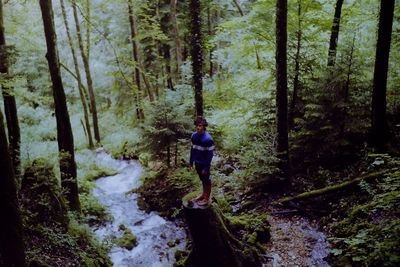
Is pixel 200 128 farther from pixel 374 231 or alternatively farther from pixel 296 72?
pixel 296 72

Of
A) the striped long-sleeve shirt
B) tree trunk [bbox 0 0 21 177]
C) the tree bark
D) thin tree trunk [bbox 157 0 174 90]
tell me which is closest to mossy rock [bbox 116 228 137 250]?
tree trunk [bbox 0 0 21 177]

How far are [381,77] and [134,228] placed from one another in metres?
9.37

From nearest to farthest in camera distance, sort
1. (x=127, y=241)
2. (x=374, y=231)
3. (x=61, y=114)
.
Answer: (x=374, y=231) < (x=61, y=114) < (x=127, y=241)

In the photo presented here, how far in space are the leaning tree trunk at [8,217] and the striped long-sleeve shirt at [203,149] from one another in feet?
10.7

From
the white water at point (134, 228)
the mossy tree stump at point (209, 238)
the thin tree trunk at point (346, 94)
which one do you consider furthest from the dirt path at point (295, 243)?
the thin tree trunk at point (346, 94)

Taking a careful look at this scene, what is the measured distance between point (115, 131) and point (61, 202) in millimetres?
17027

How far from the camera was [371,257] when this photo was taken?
11.4ft

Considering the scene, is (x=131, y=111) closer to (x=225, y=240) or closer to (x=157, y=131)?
(x=157, y=131)

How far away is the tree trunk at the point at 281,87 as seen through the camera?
717 cm

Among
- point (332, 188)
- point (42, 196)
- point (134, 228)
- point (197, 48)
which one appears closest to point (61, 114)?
point (42, 196)

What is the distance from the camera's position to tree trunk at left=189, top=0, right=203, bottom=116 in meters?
8.65

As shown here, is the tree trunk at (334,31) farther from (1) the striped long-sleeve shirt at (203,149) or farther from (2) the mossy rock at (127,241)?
(2) the mossy rock at (127,241)

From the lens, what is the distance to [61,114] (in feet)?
26.1

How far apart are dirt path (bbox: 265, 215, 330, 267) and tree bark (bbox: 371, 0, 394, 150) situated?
316 cm
